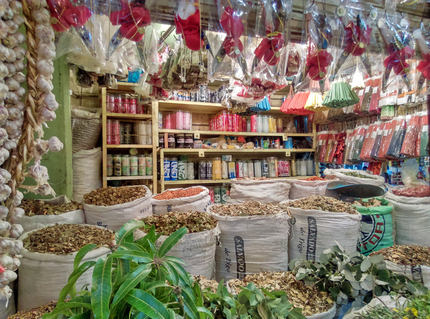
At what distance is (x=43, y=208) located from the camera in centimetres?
145

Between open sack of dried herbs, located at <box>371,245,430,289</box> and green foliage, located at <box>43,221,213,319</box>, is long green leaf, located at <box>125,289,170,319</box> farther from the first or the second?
open sack of dried herbs, located at <box>371,245,430,289</box>

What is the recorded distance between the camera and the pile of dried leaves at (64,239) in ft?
3.54

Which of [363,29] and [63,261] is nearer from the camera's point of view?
[63,261]

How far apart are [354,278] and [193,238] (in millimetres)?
722

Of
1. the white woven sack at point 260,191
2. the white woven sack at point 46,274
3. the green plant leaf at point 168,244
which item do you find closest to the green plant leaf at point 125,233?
the green plant leaf at point 168,244

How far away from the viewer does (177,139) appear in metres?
3.17

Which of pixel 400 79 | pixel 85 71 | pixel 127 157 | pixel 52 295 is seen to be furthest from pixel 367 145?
pixel 52 295

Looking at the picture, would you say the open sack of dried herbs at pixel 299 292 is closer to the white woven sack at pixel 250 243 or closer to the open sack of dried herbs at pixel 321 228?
the white woven sack at pixel 250 243

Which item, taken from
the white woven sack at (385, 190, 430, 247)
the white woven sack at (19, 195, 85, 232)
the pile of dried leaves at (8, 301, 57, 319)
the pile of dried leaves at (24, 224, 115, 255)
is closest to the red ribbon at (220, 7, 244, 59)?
the pile of dried leaves at (24, 224, 115, 255)

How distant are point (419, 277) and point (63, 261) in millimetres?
1542

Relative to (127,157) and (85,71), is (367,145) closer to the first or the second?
(127,157)

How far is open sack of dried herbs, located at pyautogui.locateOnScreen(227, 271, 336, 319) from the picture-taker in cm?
106

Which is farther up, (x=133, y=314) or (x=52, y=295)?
(x=133, y=314)

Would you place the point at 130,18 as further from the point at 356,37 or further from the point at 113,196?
the point at 356,37
